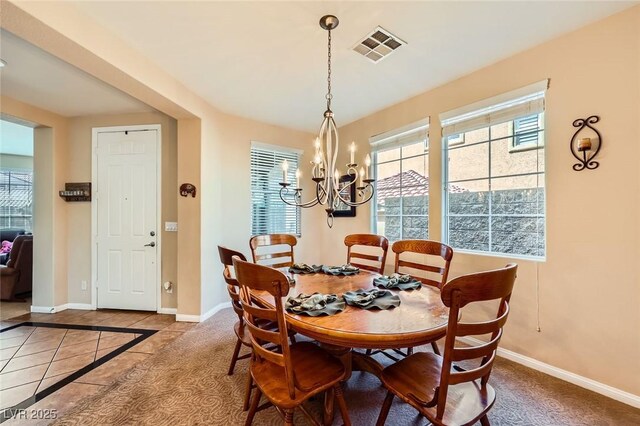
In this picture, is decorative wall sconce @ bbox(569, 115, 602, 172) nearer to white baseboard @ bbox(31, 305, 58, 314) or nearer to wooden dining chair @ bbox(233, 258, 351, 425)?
wooden dining chair @ bbox(233, 258, 351, 425)

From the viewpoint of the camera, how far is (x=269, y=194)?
4.19 meters

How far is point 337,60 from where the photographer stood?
7.88ft

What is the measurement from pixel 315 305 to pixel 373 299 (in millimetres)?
351

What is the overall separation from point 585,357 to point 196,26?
371cm

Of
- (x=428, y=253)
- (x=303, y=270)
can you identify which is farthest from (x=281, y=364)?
(x=428, y=253)

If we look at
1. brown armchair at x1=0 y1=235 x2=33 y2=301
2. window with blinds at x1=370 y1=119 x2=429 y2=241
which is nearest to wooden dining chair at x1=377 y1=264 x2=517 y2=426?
window with blinds at x1=370 y1=119 x2=429 y2=241

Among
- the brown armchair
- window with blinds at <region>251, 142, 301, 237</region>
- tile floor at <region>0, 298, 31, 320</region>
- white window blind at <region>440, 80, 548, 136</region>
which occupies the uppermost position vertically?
white window blind at <region>440, 80, 548, 136</region>

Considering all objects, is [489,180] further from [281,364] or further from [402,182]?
[281,364]

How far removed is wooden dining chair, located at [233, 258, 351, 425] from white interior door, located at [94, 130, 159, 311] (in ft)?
9.06

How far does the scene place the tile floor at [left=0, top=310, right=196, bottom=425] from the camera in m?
1.95

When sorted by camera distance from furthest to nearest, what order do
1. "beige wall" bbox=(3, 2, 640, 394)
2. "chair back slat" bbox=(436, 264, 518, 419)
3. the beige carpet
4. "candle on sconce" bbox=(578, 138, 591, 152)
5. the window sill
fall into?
1. the window sill
2. "candle on sconce" bbox=(578, 138, 591, 152)
3. "beige wall" bbox=(3, 2, 640, 394)
4. the beige carpet
5. "chair back slat" bbox=(436, 264, 518, 419)

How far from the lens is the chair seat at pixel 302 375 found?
1.25 m

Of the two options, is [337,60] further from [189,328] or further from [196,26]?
[189,328]

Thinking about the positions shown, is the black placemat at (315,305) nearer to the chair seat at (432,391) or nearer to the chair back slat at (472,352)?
the chair seat at (432,391)
